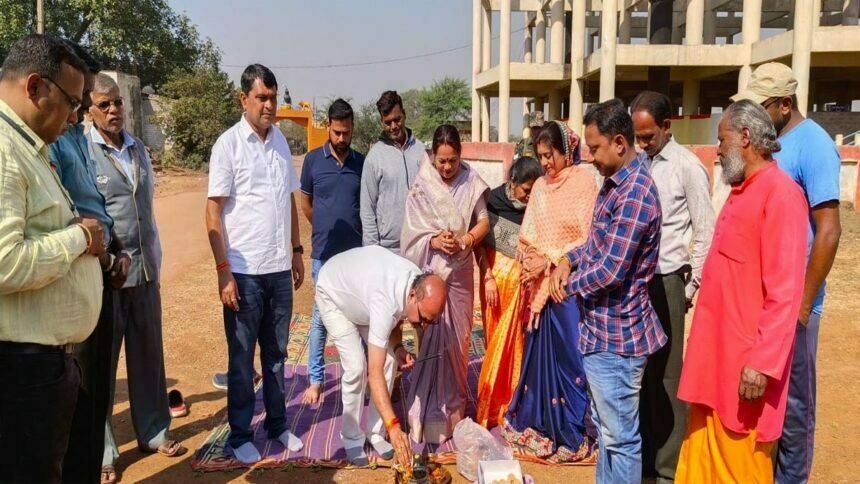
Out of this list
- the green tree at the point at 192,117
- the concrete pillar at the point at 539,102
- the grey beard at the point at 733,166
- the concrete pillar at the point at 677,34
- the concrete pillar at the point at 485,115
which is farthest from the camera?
the concrete pillar at the point at 539,102

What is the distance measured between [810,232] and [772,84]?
64 centimetres

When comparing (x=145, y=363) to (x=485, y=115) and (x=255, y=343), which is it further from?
(x=485, y=115)

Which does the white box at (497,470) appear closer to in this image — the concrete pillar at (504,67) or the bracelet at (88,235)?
the bracelet at (88,235)

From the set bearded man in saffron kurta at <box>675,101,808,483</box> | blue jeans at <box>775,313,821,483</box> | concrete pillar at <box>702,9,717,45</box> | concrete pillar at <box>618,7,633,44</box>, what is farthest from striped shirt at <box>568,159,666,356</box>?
concrete pillar at <box>618,7,633,44</box>

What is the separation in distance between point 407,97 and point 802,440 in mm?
82823

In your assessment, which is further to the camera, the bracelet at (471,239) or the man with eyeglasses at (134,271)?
the bracelet at (471,239)

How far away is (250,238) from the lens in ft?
11.3

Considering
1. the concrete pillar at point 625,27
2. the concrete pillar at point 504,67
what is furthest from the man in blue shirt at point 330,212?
the concrete pillar at point 625,27

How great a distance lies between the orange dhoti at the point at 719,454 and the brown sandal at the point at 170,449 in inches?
105

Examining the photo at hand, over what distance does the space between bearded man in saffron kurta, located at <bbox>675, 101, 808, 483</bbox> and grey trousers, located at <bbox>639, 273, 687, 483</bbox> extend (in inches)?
22.1

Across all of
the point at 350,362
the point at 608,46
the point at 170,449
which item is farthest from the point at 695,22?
the point at 170,449

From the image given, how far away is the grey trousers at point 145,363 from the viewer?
3.58m

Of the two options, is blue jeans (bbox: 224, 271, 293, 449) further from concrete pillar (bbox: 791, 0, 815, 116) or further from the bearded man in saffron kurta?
concrete pillar (bbox: 791, 0, 815, 116)

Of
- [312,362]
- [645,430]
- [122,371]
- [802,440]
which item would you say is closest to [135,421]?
[312,362]
